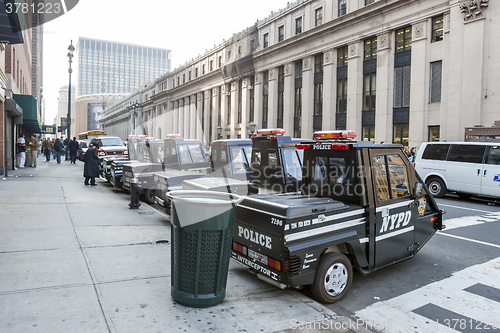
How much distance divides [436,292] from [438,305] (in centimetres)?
44

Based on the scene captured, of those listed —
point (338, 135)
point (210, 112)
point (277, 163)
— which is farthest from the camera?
point (210, 112)

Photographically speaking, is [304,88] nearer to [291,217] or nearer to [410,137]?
[410,137]

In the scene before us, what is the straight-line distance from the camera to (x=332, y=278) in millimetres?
4480

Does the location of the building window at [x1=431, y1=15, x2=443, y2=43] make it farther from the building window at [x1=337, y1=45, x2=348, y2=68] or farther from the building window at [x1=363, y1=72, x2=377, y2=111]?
the building window at [x1=337, y1=45, x2=348, y2=68]

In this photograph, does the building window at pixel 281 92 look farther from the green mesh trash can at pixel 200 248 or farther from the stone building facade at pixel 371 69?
the green mesh trash can at pixel 200 248

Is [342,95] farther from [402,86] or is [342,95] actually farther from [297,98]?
[297,98]

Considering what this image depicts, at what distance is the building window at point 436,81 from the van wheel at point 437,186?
14.0 meters

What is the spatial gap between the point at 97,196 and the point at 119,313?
353 inches

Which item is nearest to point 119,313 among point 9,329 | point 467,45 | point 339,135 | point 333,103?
point 9,329

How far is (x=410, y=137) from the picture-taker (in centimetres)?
2684

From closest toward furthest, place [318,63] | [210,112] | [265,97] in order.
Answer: [318,63]
[265,97]
[210,112]

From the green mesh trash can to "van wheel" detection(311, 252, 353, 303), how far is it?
3.67ft

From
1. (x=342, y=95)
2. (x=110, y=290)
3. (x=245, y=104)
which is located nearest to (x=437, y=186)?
(x=110, y=290)

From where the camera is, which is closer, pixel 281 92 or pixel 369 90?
pixel 369 90
